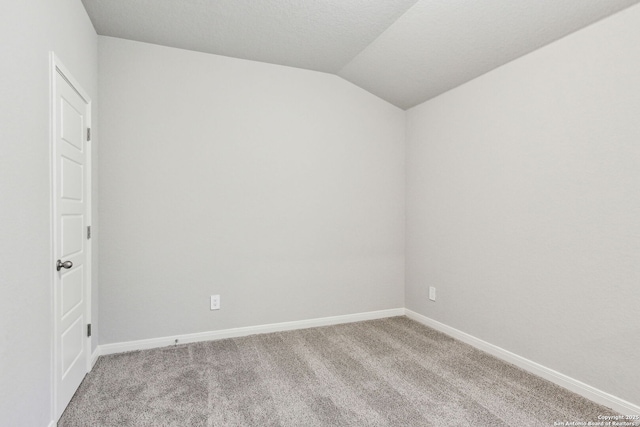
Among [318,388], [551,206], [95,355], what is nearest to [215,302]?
[95,355]

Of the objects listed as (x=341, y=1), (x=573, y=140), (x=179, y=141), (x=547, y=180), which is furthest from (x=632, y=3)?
(x=179, y=141)

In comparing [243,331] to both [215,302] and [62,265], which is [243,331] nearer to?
[215,302]

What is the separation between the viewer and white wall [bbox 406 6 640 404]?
6.32 ft

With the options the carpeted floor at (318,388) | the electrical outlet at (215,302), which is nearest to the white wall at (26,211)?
the carpeted floor at (318,388)

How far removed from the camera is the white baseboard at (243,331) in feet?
9.14

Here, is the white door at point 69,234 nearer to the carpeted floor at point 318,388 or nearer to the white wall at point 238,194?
the carpeted floor at point 318,388

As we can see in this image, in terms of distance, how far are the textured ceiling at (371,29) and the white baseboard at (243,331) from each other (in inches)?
98.5

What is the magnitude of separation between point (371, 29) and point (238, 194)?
1.85 metres

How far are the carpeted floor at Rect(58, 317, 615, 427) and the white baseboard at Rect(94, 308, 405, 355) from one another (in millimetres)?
90

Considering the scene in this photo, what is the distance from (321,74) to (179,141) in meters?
1.63

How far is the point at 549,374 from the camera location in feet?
7.57

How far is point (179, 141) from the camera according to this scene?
2969 millimetres

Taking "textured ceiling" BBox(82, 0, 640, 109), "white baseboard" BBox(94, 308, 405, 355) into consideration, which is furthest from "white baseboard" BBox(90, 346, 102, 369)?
"textured ceiling" BBox(82, 0, 640, 109)

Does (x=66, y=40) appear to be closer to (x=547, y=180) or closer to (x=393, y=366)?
(x=393, y=366)
